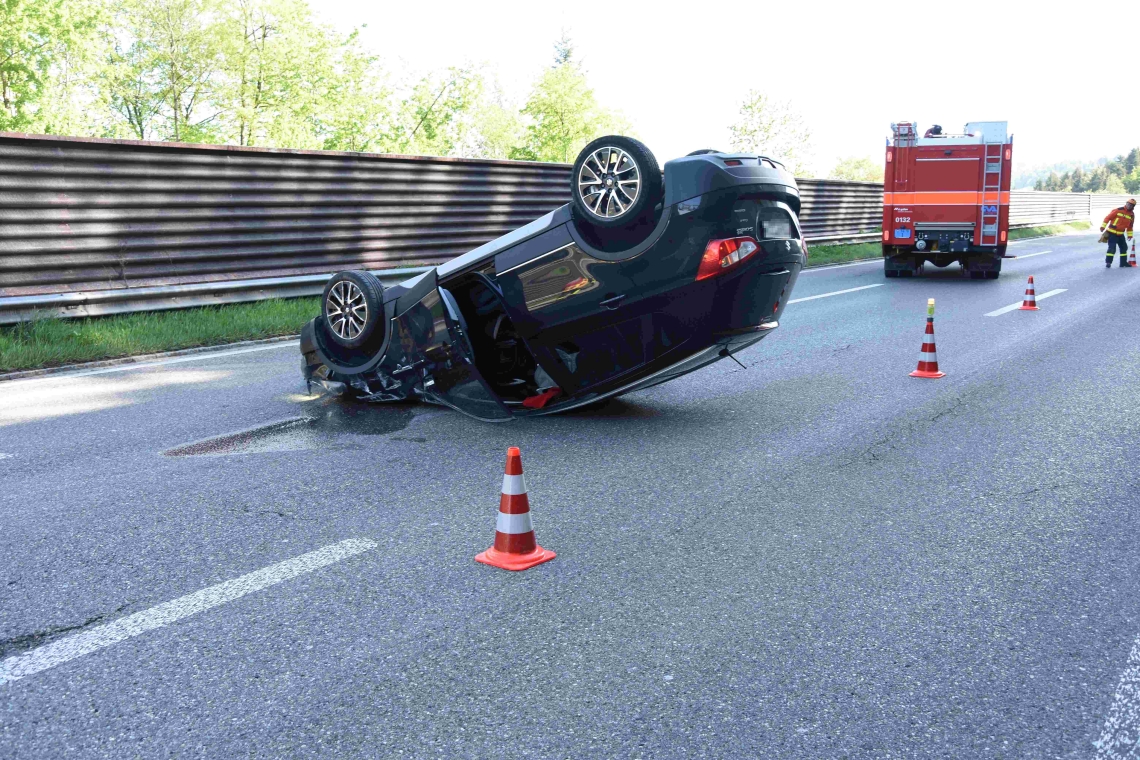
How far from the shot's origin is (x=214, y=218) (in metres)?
11.8

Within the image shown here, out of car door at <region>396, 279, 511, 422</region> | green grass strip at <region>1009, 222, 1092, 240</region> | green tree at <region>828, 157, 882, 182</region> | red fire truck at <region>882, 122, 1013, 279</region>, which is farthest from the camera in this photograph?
green tree at <region>828, 157, 882, 182</region>

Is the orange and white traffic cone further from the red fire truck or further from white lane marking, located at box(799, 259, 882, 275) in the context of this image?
white lane marking, located at box(799, 259, 882, 275)

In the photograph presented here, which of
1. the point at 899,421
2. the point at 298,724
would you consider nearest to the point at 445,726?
the point at 298,724

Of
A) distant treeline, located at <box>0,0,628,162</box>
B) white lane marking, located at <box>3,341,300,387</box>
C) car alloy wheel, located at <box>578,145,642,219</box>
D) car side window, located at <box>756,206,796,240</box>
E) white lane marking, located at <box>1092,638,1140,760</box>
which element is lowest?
white lane marking, located at <box>1092,638,1140,760</box>

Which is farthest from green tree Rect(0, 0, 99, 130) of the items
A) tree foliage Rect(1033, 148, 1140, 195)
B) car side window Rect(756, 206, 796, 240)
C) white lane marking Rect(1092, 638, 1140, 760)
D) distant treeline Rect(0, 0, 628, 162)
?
tree foliage Rect(1033, 148, 1140, 195)

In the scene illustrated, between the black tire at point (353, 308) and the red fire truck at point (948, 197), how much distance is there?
1549 centimetres

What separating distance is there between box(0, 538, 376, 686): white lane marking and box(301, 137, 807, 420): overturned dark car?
7.92ft

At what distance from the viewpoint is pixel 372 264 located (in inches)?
546

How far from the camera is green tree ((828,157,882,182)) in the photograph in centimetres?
14275

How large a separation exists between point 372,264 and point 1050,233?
119 feet

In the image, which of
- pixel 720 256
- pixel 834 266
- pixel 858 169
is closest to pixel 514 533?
pixel 720 256

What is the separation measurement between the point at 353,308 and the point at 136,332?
4.17 meters

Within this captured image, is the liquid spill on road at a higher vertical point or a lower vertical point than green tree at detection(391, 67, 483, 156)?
lower

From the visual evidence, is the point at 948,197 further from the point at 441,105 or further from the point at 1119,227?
the point at 441,105
